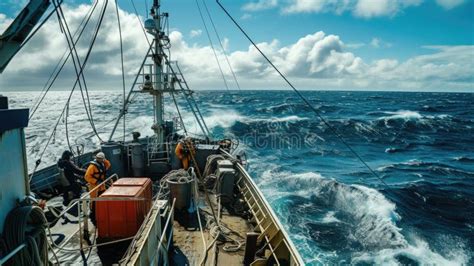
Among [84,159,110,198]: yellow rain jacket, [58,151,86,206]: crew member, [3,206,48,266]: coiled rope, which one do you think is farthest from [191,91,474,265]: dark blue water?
[3,206,48,266]: coiled rope

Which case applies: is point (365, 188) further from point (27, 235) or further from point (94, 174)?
point (27, 235)

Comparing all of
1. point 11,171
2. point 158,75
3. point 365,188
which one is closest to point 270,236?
point 11,171

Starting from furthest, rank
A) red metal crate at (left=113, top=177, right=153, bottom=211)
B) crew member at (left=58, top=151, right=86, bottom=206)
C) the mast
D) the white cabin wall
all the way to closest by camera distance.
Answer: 1. the mast
2. crew member at (left=58, top=151, right=86, bottom=206)
3. red metal crate at (left=113, top=177, right=153, bottom=211)
4. the white cabin wall

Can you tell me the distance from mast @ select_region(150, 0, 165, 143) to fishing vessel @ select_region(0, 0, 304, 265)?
0.04 meters

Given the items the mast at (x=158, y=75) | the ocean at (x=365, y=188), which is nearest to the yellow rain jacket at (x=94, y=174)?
the mast at (x=158, y=75)

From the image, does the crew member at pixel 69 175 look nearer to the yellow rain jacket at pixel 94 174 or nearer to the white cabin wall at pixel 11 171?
the yellow rain jacket at pixel 94 174

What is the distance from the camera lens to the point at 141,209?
5680mm

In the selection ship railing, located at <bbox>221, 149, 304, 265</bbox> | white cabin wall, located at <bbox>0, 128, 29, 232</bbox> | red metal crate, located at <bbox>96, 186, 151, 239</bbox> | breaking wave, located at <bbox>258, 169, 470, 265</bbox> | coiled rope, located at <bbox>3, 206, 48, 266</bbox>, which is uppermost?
white cabin wall, located at <bbox>0, 128, 29, 232</bbox>

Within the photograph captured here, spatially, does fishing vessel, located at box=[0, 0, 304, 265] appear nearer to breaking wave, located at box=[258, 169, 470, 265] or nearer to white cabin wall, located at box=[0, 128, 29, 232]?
white cabin wall, located at box=[0, 128, 29, 232]

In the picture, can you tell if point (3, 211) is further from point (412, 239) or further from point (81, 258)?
point (412, 239)

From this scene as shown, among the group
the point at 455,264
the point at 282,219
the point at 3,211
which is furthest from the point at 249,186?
the point at 455,264

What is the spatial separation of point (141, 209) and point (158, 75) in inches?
299

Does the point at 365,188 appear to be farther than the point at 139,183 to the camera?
Yes

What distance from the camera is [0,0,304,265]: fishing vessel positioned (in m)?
3.12
